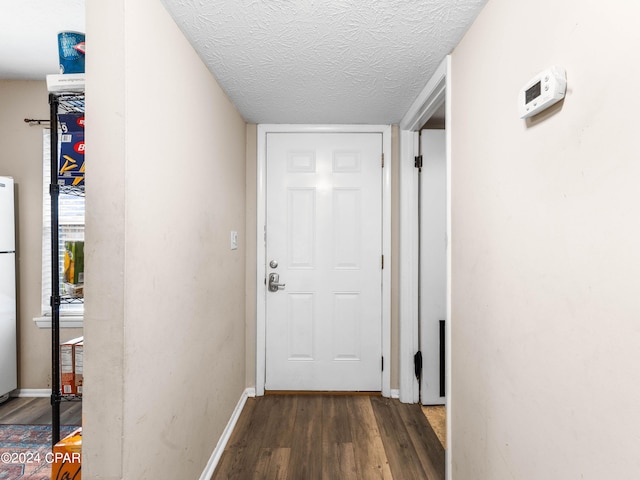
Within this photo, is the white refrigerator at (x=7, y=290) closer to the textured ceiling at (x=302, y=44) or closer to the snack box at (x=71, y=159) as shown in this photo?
the textured ceiling at (x=302, y=44)

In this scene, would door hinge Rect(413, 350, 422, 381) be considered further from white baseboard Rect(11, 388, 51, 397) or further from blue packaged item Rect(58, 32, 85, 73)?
white baseboard Rect(11, 388, 51, 397)

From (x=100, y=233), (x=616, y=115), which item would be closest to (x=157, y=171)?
(x=100, y=233)

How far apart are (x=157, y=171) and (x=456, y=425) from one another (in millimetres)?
1697

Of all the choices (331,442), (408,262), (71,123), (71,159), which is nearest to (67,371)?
(71,159)

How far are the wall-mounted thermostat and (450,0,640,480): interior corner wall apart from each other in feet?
0.08

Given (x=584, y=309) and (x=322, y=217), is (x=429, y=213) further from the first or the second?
(x=584, y=309)

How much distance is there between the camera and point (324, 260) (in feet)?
9.29

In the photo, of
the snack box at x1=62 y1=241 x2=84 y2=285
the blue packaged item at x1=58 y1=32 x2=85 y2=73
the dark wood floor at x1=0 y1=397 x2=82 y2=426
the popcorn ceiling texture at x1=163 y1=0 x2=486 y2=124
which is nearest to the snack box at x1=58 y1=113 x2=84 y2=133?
the blue packaged item at x1=58 y1=32 x2=85 y2=73

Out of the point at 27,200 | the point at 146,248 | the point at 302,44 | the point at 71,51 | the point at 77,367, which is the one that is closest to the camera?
the point at 146,248

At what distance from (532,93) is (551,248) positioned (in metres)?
0.44

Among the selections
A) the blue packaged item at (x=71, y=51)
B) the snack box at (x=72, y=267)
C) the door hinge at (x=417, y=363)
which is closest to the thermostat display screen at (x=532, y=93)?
the blue packaged item at (x=71, y=51)

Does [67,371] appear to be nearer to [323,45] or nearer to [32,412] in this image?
[32,412]

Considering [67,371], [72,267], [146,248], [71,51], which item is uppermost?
[71,51]

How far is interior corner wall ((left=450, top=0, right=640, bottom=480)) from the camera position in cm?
75
